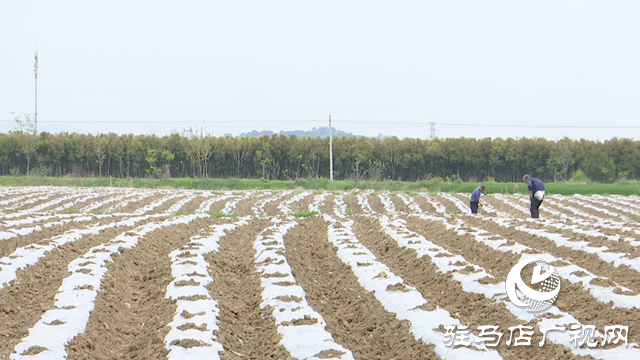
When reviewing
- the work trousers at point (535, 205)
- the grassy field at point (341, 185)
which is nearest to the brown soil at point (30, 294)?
the work trousers at point (535, 205)

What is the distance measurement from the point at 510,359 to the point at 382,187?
91.2 ft

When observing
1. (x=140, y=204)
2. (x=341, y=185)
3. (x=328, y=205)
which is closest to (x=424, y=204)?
(x=328, y=205)

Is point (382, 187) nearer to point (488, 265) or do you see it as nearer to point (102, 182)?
point (102, 182)

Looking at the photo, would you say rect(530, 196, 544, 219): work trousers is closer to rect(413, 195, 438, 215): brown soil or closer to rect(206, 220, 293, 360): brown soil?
rect(413, 195, 438, 215): brown soil

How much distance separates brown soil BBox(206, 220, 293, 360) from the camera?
16.2ft

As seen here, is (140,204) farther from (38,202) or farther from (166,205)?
(38,202)

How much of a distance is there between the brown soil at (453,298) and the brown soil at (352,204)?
10.1 meters

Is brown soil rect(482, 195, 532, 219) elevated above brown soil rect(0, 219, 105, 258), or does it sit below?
below

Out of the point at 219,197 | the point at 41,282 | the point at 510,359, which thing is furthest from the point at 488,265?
the point at 219,197

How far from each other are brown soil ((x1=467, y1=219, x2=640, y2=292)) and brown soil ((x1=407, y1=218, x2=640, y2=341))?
64cm

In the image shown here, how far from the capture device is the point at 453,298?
619cm

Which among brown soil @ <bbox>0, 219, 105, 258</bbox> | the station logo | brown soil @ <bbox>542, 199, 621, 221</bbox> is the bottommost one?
brown soil @ <bbox>542, 199, 621, 221</bbox>

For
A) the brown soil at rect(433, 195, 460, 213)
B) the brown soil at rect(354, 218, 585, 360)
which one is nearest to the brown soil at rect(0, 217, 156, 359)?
the brown soil at rect(354, 218, 585, 360)

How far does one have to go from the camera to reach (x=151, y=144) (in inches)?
1737
